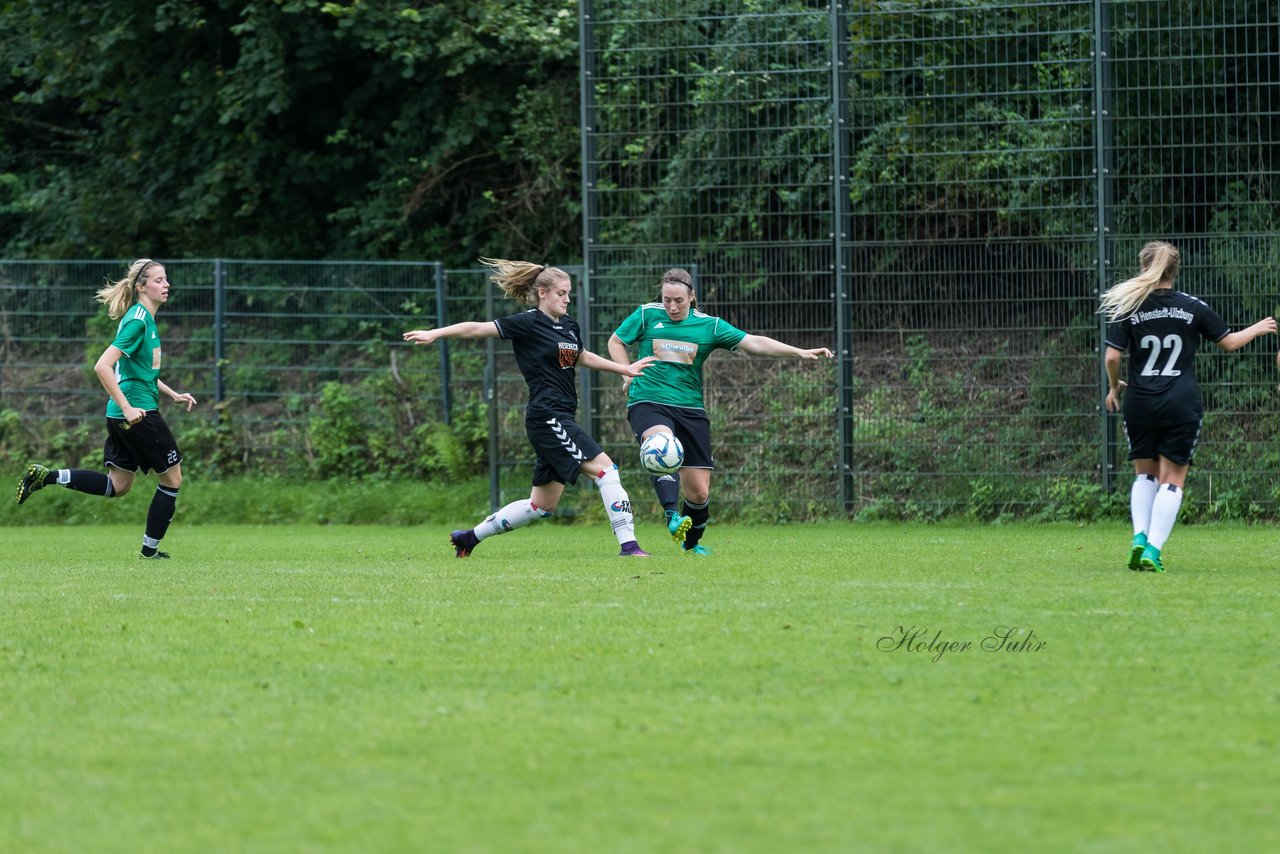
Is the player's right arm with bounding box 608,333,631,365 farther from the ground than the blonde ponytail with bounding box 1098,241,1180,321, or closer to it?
closer to it

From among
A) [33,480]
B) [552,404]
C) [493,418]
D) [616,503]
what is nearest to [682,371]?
[552,404]

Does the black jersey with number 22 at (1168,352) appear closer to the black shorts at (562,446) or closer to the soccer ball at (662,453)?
the soccer ball at (662,453)

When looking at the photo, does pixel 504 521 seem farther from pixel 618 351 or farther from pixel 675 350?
pixel 675 350

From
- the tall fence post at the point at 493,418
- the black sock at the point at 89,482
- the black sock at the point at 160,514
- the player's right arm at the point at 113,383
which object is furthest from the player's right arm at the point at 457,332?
the tall fence post at the point at 493,418

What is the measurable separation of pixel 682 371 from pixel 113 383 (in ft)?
12.8

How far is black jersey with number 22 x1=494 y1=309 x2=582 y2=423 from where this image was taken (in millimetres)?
11234

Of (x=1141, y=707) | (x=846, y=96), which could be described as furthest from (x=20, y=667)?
(x=846, y=96)

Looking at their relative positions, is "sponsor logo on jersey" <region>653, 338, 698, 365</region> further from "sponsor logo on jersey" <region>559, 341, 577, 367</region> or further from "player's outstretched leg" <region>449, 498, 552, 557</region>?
"player's outstretched leg" <region>449, 498, 552, 557</region>

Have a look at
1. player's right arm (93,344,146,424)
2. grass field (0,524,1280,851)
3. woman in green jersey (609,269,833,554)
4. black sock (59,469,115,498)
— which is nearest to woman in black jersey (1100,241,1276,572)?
grass field (0,524,1280,851)

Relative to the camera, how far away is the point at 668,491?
39.8ft

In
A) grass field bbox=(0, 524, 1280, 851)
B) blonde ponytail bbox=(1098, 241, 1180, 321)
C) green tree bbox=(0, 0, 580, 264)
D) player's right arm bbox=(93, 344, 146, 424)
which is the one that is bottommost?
grass field bbox=(0, 524, 1280, 851)

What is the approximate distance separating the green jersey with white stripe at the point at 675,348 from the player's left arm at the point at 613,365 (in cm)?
11

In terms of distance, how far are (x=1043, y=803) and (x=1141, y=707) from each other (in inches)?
51.6

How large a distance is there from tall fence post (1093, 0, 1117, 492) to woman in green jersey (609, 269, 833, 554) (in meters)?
4.45
